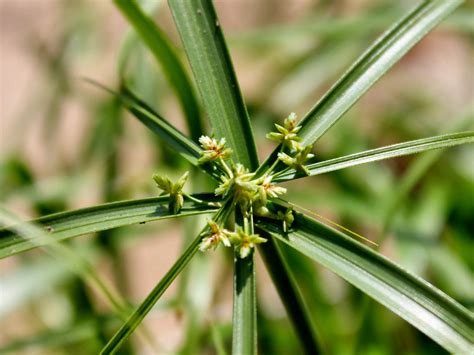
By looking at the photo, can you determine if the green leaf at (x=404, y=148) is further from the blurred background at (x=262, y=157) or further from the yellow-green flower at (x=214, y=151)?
the blurred background at (x=262, y=157)

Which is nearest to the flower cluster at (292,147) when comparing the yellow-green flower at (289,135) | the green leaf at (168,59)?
the yellow-green flower at (289,135)

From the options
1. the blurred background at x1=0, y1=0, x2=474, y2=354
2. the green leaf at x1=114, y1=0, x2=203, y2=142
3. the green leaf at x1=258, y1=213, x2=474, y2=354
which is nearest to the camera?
the green leaf at x1=258, y1=213, x2=474, y2=354

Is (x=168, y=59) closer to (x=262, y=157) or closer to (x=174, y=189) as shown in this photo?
(x=174, y=189)

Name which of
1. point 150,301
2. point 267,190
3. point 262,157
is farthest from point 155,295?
point 262,157

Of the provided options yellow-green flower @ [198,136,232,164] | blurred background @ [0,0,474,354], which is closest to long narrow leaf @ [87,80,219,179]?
yellow-green flower @ [198,136,232,164]

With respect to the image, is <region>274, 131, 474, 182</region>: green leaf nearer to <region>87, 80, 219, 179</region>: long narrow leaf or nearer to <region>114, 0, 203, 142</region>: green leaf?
<region>87, 80, 219, 179</region>: long narrow leaf

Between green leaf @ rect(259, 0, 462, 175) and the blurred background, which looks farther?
the blurred background

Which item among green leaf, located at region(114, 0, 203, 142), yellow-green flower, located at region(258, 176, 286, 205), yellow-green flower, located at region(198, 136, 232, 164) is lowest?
yellow-green flower, located at region(258, 176, 286, 205)
